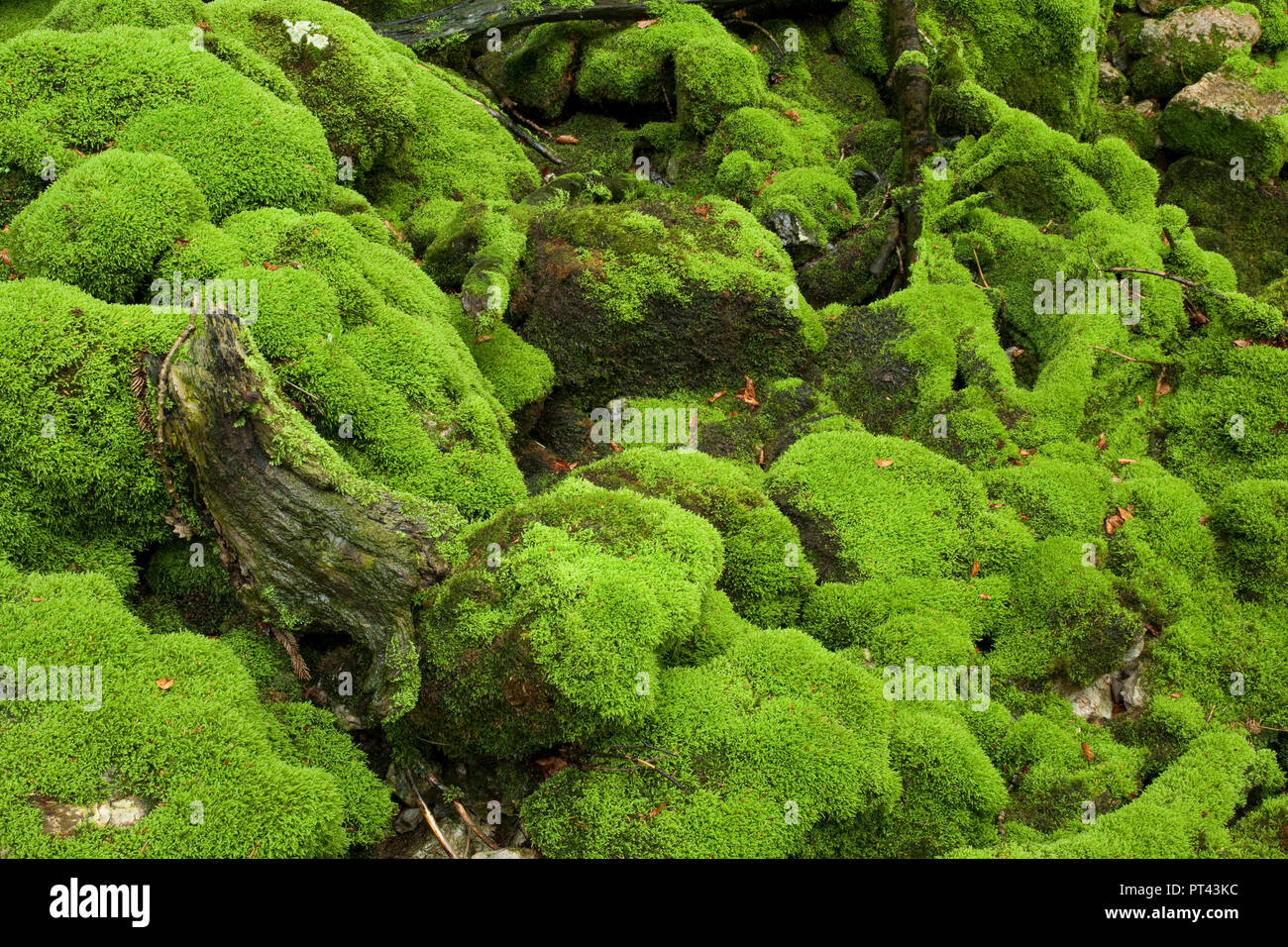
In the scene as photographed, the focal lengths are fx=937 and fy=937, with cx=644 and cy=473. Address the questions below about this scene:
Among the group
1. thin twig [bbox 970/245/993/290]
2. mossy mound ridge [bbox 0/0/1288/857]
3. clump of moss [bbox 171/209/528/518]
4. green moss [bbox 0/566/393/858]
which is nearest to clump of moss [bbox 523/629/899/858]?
mossy mound ridge [bbox 0/0/1288/857]

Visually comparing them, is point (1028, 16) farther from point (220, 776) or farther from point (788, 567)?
point (220, 776)

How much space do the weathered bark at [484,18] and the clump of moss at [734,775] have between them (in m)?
8.69

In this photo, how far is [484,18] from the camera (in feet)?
37.3

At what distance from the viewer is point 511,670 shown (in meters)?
5.39

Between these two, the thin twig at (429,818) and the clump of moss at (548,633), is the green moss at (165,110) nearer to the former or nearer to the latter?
the clump of moss at (548,633)

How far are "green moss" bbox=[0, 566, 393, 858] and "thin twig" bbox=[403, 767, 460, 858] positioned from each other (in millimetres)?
224

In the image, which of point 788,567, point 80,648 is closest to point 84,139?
point 80,648

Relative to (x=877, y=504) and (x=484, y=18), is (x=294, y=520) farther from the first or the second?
(x=484, y=18)

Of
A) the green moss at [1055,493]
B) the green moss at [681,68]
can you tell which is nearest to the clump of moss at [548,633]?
the green moss at [1055,493]

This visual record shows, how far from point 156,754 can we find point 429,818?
1542mm

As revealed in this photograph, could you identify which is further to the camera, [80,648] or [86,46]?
[86,46]

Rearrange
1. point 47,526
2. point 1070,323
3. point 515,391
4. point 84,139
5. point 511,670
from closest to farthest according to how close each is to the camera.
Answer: point 511,670, point 47,526, point 84,139, point 515,391, point 1070,323

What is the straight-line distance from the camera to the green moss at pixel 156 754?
183 inches

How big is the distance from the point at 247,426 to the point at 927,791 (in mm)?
4655
